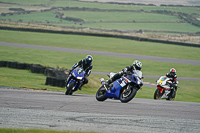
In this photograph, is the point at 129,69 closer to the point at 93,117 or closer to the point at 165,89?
the point at 93,117

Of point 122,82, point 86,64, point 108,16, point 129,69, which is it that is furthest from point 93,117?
point 108,16

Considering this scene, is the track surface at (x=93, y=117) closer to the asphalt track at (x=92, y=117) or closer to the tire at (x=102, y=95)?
the asphalt track at (x=92, y=117)

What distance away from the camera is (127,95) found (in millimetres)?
11406

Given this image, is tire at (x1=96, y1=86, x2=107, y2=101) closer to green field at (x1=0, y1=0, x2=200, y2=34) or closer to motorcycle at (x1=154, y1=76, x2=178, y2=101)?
motorcycle at (x1=154, y1=76, x2=178, y2=101)

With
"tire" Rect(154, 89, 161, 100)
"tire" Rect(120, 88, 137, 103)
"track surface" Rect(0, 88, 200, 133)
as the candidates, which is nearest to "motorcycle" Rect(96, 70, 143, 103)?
"tire" Rect(120, 88, 137, 103)

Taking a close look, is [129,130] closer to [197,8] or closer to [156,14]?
[156,14]

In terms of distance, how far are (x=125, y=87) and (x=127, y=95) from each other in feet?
0.89

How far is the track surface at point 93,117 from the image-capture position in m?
7.39

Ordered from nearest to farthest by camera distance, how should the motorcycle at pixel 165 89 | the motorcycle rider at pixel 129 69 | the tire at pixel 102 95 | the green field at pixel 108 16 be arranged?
the motorcycle rider at pixel 129 69 < the tire at pixel 102 95 < the motorcycle at pixel 165 89 < the green field at pixel 108 16

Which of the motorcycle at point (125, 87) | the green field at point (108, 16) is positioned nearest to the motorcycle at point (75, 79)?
the motorcycle at point (125, 87)

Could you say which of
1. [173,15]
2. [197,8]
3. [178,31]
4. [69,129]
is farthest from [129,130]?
[197,8]

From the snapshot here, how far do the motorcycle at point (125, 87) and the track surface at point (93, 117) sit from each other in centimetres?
102

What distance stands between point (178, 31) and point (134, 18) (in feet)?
65.5

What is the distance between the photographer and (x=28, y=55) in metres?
33.9
